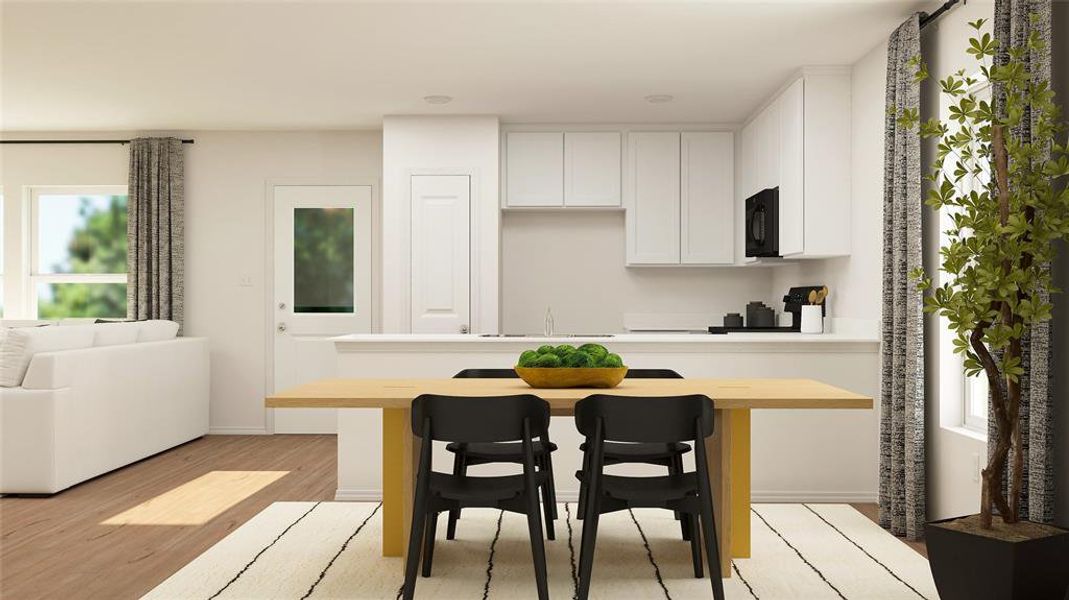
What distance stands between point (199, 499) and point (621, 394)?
2885mm

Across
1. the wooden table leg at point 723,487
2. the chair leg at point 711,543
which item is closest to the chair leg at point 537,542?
the chair leg at point 711,543

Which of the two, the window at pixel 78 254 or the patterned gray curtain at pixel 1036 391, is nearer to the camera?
the patterned gray curtain at pixel 1036 391

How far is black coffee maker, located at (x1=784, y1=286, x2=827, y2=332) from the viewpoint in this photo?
5703mm

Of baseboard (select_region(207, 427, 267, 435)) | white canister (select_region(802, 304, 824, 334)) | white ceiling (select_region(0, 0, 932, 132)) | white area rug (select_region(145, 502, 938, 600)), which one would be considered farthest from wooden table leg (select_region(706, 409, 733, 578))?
baseboard (select_region(207, 427, 267, 435))

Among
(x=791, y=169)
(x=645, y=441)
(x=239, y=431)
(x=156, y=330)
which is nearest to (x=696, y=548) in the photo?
(x=645, y=441)

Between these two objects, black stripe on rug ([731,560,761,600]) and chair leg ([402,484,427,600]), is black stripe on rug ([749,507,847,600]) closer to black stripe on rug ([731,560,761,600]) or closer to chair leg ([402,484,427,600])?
black stripe on rug ([731,560,761,600])

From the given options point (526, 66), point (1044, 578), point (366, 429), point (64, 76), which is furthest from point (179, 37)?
point (1044, 578)

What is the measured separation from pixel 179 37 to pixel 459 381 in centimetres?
257

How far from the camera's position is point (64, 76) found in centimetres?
553

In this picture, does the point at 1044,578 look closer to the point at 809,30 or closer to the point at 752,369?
the point at 752,369

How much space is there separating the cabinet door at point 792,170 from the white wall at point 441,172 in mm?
2077

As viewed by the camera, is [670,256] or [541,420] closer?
[541,420]

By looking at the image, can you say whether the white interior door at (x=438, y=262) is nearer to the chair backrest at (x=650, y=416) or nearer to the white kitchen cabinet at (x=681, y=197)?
the white kitchen cabinet at (x=681, y=197)

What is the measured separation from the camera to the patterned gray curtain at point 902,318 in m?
4.01
